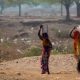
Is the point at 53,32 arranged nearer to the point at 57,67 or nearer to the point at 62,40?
the point at 62,40

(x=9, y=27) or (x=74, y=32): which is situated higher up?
(x=74, y=32)

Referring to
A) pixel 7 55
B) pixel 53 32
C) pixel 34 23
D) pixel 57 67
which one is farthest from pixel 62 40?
pixel 57 67

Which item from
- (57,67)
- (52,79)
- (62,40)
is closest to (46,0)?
(62,40)

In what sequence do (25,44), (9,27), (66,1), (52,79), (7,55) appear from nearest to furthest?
(52,79) → (7,55) → (25,44) → (9,27) → (66,1)

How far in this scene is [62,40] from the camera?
114 ft

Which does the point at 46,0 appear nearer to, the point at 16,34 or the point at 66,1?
the point at 66,1

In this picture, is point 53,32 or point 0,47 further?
point 53,32


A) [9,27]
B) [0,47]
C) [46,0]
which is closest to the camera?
[0,47]

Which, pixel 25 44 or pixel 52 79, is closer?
pixel 52 79

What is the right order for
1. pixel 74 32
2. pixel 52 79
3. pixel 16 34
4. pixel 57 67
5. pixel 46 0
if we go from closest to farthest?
pixel 74 32 < pixel 52 79 < pixel 57 67 < pixel 16 34 < pixel 46 0

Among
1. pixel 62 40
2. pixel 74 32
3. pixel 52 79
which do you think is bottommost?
pixel 62 40

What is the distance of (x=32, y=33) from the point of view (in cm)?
3772

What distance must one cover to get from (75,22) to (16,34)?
994cm

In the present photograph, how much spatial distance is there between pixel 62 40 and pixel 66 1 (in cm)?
1428
